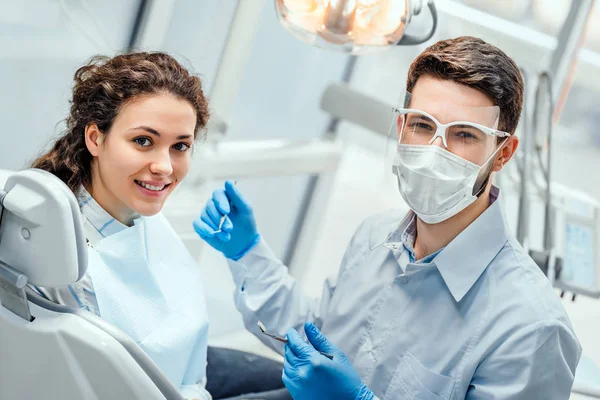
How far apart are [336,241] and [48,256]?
10.8 feet

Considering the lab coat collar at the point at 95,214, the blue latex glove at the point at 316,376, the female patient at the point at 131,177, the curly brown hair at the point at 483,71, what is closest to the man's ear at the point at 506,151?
the curly brown hair at the point at 483,71

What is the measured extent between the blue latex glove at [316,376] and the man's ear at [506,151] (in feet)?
1.90

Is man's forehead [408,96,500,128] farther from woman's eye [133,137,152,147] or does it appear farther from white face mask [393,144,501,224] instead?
woman's eye [133,137,152,147]

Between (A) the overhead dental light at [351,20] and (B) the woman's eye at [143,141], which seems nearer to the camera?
(B) the woman's eye at [143,141]

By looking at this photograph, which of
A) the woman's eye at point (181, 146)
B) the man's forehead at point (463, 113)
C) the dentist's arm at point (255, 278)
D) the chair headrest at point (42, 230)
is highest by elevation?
the man's forehead at point (463, 113)

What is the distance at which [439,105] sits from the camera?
5.08ft

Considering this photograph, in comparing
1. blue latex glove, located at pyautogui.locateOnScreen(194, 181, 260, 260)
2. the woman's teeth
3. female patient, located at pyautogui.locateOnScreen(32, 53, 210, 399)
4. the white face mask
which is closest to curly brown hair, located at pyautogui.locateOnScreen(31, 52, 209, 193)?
female patient, located at pyautogui.locateOnScreen(32, 53, 210, 399)

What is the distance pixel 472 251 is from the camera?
1602 millimetres

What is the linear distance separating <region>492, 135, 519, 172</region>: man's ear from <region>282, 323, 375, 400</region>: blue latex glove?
58 centimetres

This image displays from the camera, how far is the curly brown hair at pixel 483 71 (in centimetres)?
151

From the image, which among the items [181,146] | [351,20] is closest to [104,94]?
[181,146]

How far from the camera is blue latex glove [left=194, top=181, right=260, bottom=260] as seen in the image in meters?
1.81

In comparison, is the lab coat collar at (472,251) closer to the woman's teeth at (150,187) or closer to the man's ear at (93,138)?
the woman's teeth at (150,187)

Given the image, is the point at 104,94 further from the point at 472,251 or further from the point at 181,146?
the point at 472,251
